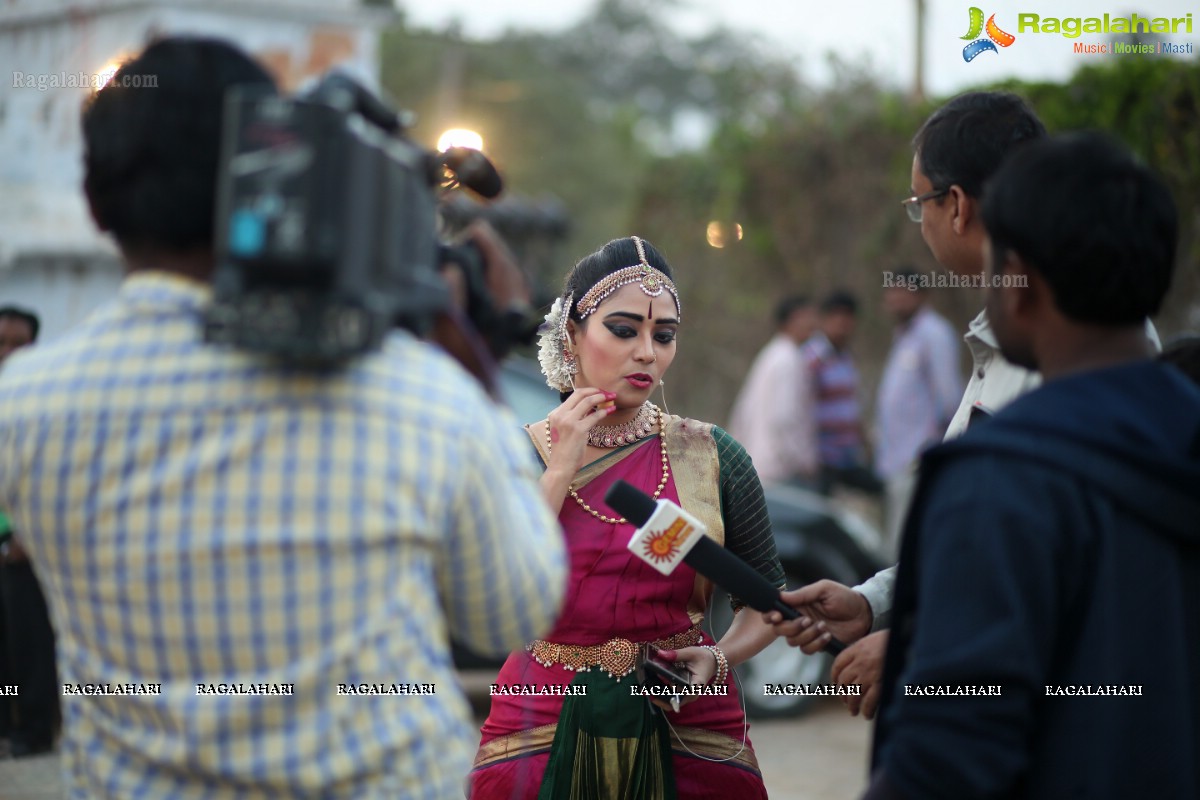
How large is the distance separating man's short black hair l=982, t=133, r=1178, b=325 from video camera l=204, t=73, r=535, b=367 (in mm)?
906

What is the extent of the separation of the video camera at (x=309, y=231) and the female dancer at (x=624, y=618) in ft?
5.42

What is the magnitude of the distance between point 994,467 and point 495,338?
76cm

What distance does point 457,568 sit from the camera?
185 centimetres

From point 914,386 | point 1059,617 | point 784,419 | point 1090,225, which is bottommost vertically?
point 784,419

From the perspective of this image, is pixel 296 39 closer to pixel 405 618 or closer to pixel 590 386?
pixel 590 386

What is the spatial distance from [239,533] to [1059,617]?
1.12m

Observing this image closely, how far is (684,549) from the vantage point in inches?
111

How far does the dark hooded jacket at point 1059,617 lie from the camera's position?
1830 mm

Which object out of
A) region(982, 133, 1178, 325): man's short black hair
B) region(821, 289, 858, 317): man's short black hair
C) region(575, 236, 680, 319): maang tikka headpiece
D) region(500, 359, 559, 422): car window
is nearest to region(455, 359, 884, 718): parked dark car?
region(500, 359, 559, 422): car window

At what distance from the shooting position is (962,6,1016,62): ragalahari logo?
6.77m

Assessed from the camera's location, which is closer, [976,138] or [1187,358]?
[1187,358]

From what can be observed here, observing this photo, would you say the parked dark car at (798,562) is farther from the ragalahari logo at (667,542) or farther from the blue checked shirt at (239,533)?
the blue checked shirt at (239,533)

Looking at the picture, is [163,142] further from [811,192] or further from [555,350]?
[811,192]

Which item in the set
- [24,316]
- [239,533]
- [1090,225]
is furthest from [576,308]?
[24,316]
